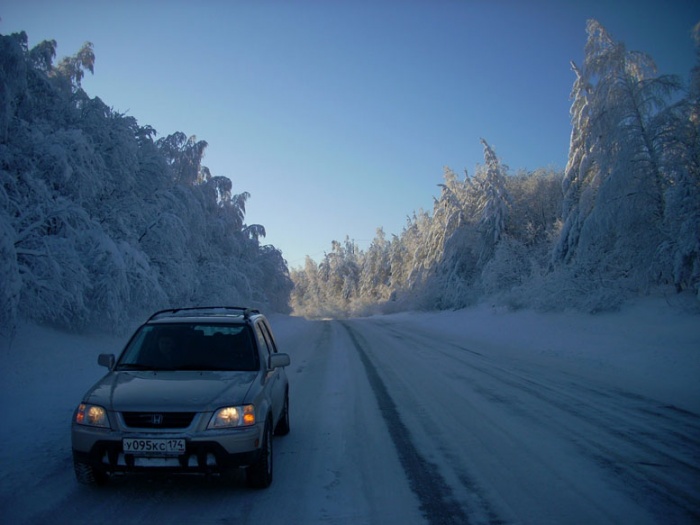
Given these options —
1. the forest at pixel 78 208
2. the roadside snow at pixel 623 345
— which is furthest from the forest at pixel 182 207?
the roadside snow at pixel 623 345

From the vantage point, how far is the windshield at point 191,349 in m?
5.29

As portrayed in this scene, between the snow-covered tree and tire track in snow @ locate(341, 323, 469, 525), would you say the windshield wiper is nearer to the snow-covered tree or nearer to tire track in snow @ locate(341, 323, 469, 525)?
tire track in snow @ locate(341, 323, 469, 525)

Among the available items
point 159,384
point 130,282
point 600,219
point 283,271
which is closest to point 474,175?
point 283,271

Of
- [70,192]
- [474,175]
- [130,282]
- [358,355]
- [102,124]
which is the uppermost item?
[474,175]

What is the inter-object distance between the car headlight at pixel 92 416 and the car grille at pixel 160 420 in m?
0.23

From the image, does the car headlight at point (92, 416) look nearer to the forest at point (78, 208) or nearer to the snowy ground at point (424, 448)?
the snowy ground at point (424, 448)

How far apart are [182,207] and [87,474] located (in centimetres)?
1456

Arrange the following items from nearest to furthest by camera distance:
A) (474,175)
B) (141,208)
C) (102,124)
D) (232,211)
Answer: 1. (102,124)
2. (141,208)
3. (232,211)
4. (474,175)

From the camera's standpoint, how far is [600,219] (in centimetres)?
1944

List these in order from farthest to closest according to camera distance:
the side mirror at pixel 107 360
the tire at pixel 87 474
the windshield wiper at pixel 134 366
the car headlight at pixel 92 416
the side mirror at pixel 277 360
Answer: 1. the side mirror at pixel 277 360
2. the side mirror at pixel 107 360
3. the windshield wiper at pixel 134 366
4. the tire at pixel 87 474
5. the car headlight at pixel 92 416

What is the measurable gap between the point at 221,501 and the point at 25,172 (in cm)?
982

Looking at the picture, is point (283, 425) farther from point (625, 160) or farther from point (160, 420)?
point (625, 160)

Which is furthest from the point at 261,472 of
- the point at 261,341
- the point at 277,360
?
the point at 261,341

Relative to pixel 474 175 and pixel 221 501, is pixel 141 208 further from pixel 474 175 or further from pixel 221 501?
pixel 474 175
